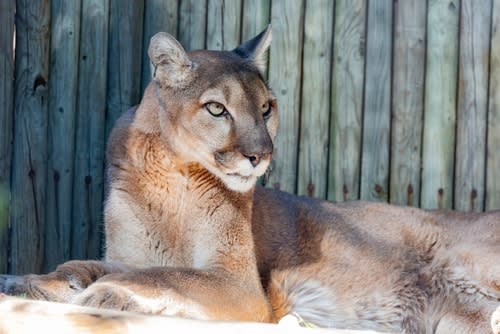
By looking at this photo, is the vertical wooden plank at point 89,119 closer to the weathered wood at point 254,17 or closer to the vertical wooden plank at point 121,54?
the vertical wooden plank at point 121,54

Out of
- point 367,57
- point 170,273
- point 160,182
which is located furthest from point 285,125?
point 170,273

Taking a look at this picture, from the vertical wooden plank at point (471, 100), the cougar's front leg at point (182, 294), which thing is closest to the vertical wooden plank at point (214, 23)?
the vertical wooden plank at point (471, 100)

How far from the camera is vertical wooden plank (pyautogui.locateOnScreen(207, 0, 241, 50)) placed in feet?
26.7

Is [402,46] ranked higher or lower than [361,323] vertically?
higher

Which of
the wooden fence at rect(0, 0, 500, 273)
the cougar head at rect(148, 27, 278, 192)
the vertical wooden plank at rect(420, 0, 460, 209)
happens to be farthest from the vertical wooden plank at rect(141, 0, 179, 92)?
the vertical wooden plank at rect(420, 0, 460, 209)

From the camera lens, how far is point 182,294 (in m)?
5.59

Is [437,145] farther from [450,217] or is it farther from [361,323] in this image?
[361,323]

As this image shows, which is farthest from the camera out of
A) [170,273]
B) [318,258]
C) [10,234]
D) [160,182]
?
[10,234]

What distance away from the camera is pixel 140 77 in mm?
8172

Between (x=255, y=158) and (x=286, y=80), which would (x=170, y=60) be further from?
(x=286, y=80)

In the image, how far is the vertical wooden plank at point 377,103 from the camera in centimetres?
817

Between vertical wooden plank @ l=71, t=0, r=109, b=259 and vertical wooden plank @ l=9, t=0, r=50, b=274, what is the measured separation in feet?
0.80

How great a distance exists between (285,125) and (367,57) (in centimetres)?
80

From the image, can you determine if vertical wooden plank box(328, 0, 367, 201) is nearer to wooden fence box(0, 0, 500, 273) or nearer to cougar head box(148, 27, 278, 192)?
wooden fence box(0, 0, 500, 273)
